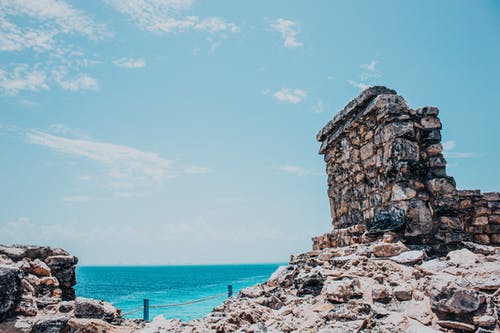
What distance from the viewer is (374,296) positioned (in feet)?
10.7

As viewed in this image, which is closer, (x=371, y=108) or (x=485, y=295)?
(x=485, y=295)

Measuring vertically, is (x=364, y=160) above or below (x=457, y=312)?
above

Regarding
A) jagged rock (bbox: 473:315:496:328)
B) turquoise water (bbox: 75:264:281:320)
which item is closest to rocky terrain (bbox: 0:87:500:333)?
jagged rock (bbox: 473:315:496:328)

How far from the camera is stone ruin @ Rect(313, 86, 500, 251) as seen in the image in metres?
4.71

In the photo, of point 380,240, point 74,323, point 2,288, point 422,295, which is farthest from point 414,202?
point 2,288

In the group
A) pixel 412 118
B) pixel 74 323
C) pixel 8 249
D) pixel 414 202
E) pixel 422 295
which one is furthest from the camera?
pixel 8 249

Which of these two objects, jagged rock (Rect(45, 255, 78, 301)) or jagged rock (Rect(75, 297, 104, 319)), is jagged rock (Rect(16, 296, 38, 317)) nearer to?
jagged rock (Rect(75, 297, 104, 319))

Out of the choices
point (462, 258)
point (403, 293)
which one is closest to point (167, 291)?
point (462, 258)

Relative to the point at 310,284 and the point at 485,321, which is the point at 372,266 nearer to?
the point at 310,284

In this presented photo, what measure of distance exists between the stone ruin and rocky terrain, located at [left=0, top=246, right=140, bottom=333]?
11.7 ft

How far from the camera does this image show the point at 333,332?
2885 millimetres

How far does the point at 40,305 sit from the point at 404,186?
16.5 feet

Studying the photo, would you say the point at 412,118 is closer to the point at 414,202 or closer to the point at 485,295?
the point at 414,202

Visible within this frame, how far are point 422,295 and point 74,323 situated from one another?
368 cm
